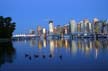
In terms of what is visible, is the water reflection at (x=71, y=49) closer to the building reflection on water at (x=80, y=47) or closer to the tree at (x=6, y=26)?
the building reflection on water at (x=80, y=47)

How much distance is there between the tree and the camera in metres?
117

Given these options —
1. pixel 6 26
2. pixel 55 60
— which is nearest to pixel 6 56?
pixel 55 60

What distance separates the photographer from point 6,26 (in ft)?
404

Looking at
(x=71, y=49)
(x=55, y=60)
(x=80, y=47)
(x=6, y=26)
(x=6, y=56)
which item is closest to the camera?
(x=55, y=60)

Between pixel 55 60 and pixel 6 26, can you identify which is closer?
pixel 55 60

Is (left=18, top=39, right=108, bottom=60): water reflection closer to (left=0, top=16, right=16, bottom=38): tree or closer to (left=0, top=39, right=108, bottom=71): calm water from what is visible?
(left=0, top=39, right=108, bottom=71): calm water

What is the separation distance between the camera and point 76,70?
2498cm

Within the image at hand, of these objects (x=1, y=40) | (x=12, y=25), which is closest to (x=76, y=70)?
(x=1, y=40)

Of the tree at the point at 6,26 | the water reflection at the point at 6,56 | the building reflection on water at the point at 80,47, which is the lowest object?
the building reflection on water at the point at 80,47

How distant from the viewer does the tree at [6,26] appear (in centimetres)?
11693

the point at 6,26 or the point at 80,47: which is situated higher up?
the point at 6,26

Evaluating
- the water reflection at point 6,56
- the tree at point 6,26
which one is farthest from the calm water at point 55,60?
the tree at point 6,26

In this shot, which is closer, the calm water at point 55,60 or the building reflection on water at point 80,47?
the calm water at point 55,60

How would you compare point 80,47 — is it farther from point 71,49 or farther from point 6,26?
point 6,26
